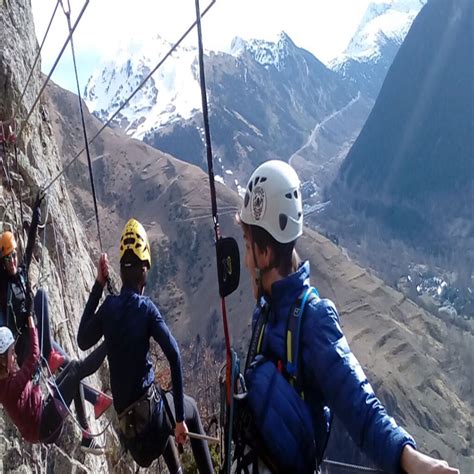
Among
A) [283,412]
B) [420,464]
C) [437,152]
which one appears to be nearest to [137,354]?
[283,412]

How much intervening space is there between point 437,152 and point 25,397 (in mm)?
188959

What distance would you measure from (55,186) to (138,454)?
7505 millimetres

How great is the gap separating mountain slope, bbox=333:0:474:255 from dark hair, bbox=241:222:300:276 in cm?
16811

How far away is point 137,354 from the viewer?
A: 495 centimetres

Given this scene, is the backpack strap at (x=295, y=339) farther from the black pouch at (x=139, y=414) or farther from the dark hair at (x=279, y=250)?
the black pouch at (x=139, y=414)

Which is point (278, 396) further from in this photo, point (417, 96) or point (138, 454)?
point (417, 96)

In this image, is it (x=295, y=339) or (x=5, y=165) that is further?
(x=5, y=165)

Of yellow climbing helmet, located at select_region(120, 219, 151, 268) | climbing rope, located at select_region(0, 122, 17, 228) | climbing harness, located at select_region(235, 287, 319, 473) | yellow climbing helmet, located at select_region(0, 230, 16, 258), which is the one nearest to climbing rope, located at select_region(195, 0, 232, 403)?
climbing harness, located at select_region(235, 287, 319, 473)

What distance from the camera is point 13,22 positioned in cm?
1062

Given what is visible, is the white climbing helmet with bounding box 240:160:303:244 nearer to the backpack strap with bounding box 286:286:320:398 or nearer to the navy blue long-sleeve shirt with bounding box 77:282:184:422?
the backpack strap with bounding box 286:286:320:398

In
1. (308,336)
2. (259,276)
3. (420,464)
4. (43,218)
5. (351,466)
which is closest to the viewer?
(420,464)

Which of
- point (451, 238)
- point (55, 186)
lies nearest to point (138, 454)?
point (55, 186)

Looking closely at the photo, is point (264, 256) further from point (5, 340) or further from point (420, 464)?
point (5, 340)

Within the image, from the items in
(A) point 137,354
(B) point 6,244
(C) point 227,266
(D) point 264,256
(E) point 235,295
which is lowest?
(E) point 235,295
